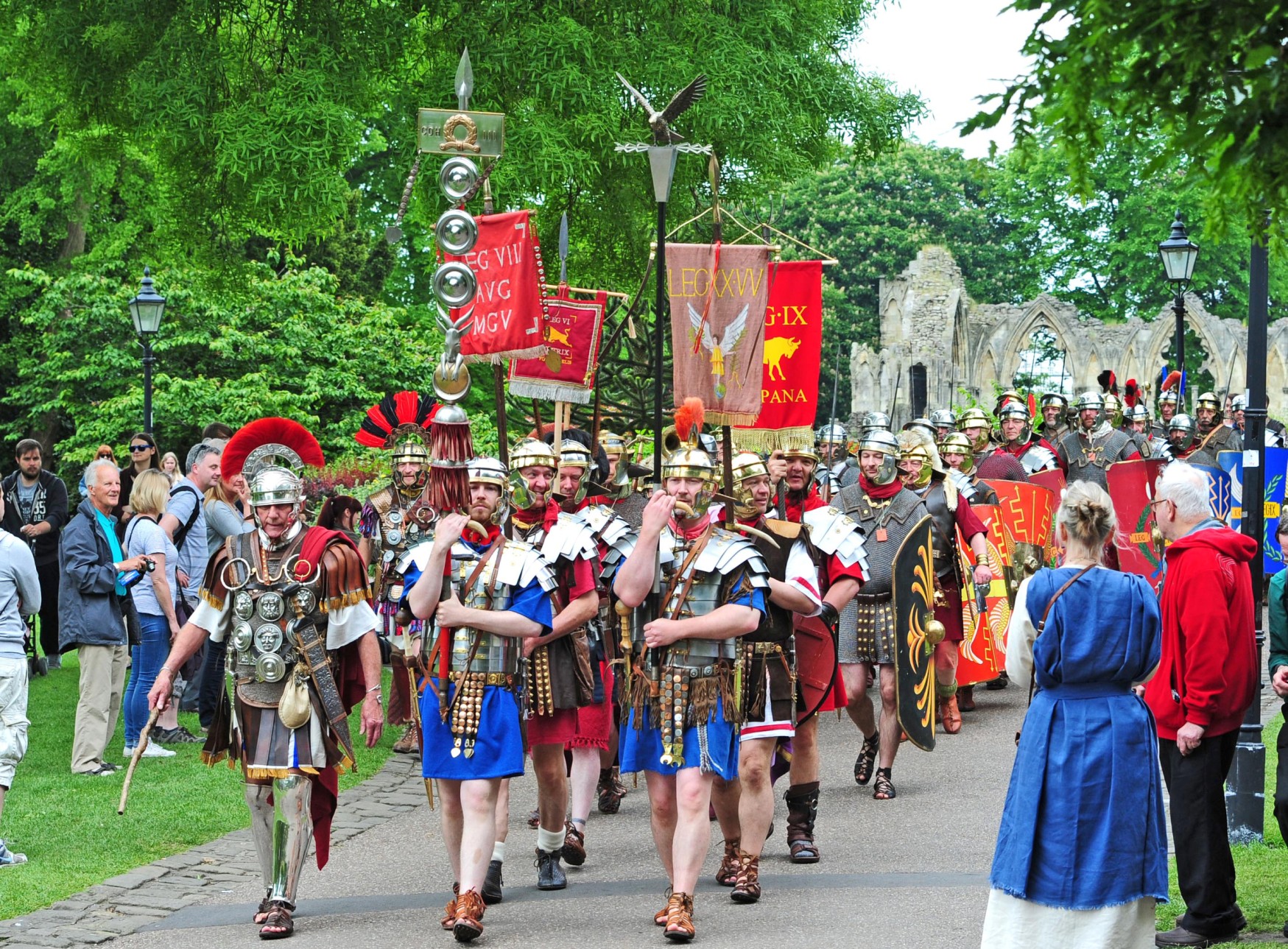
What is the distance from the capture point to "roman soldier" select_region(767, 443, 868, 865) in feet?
25.7

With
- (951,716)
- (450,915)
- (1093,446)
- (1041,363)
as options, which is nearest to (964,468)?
(951,716)

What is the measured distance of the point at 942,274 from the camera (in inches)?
2040

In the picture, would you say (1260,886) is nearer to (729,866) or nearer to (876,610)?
(729,866)

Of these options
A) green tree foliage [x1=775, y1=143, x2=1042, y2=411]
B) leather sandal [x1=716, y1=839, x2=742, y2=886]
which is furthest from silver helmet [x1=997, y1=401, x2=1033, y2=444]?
green tree foliage [x1=775, y1=143, x2=1042, y2=411]

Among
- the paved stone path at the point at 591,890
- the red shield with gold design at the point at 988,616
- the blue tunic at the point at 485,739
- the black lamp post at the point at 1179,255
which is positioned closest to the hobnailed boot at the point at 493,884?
the paved stone path at the point at 591,890

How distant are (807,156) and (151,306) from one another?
763 cm

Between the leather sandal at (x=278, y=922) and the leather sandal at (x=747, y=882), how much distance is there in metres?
1.83

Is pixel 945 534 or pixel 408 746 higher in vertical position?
pixel 945 534

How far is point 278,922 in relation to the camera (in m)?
6.57

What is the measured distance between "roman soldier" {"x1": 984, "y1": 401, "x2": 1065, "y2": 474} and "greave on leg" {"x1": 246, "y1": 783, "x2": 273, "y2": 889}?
28.7 ft

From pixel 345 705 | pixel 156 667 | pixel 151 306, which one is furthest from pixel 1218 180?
pixel 151 306

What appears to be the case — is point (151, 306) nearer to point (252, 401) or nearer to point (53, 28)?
point (53, 28)

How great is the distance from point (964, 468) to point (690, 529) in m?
6.60

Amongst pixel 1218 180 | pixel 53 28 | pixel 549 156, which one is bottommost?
pixel 1218 180
